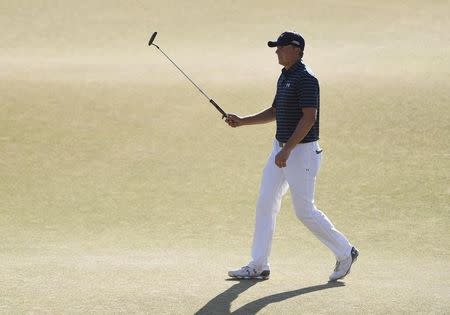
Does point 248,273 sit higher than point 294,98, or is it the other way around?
point 294,98

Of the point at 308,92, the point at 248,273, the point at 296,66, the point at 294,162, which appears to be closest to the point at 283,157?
the point at 294,162

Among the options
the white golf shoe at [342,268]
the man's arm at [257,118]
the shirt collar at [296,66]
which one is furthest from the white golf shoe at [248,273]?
the shirt collar at [296,66]

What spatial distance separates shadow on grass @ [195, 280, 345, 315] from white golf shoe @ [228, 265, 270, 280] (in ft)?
0.29

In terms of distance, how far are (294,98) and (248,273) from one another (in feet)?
4.13

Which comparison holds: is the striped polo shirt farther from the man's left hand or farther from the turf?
the turf

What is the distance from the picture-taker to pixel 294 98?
684cm

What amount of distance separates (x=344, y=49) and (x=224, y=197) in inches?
347

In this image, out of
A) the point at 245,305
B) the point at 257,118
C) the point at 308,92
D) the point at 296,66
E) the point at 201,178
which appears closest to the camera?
the point at 245,305

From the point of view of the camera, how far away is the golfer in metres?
6.78

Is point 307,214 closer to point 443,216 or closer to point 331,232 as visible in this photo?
point 331,232

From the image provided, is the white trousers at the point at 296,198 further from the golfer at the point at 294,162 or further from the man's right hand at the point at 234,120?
the man's right hand at the point at 234,120

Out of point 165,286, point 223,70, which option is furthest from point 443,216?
point 223,70

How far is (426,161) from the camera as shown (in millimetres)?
11938

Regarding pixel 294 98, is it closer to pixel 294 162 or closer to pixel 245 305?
pixel 294 162
